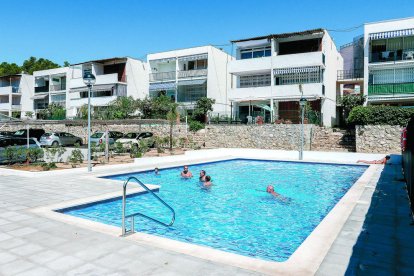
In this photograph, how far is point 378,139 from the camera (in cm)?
2419

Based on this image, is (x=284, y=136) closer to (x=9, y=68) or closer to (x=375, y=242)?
(x=375, y=242)

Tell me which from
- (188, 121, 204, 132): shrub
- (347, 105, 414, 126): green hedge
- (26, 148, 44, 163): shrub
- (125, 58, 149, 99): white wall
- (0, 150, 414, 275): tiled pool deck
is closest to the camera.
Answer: (0, 150, 414, 275): tiled pool deck

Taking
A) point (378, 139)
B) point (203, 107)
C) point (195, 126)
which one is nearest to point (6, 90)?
point (203, 107)

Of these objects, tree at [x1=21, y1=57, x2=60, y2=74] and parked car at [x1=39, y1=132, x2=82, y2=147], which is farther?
tree at [x1=21, y1=57, x2=60, y2=74]

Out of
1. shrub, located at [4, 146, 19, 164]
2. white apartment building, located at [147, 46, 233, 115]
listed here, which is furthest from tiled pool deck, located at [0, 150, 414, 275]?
white apartment building, located at [147, 46, 233, 115]

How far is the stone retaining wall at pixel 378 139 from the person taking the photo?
2361 centimetres

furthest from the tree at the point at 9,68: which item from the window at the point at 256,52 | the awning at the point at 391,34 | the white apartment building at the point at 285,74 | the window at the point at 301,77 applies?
the awning at the point at 391,34

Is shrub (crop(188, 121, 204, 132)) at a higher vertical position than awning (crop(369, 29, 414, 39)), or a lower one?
lower

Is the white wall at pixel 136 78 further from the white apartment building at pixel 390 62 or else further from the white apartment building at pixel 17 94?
the white apartment building at pixel 390 62

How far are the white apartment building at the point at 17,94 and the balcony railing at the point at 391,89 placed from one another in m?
56.5

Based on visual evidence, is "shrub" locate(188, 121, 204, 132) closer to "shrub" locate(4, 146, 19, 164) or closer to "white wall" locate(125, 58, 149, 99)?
"white wall" locate(125, 58, 149, 99)

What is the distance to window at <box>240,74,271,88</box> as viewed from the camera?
118ft

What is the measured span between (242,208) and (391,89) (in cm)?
2671

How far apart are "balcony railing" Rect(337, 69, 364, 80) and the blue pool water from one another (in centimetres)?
2296
